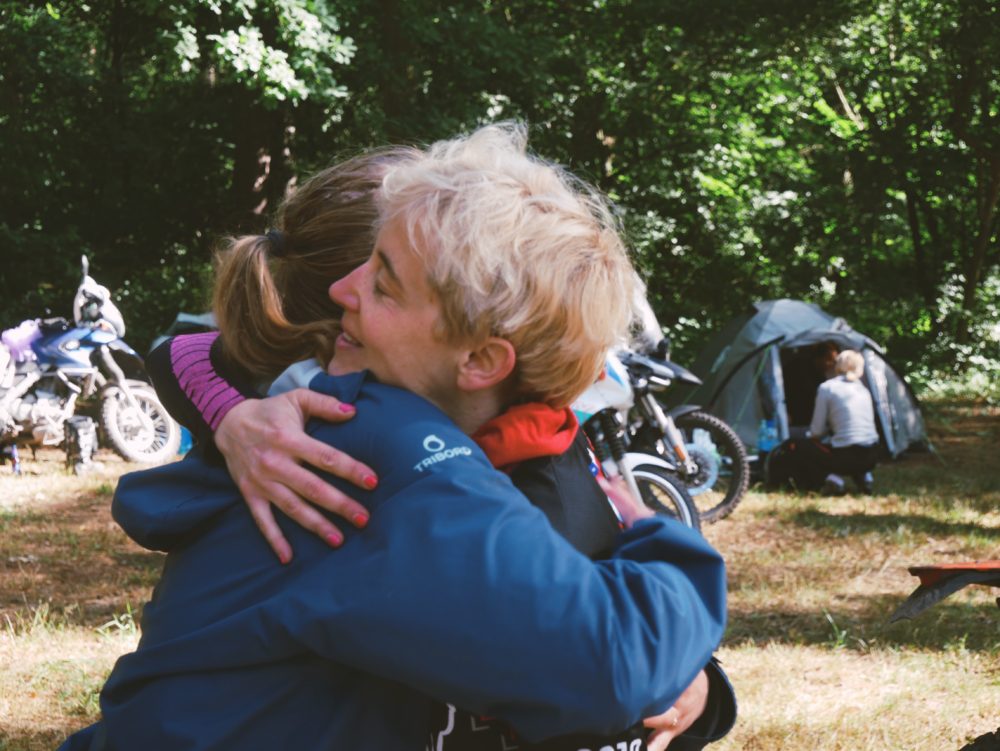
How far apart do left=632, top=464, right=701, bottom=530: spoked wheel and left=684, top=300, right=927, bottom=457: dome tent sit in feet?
12.1

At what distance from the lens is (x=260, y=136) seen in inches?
474

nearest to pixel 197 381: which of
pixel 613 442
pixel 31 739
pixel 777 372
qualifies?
pixel 31 739

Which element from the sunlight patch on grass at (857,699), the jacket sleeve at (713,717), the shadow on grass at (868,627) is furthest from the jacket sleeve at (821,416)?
the jacket sleeve at (713,717)

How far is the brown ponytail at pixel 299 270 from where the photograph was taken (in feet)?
5.01

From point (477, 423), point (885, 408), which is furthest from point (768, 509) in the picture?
point (477, 423)

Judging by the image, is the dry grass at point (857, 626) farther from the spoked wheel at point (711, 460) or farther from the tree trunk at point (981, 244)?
the tree trunk at point (981, 244)

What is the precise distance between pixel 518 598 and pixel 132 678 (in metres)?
0.40

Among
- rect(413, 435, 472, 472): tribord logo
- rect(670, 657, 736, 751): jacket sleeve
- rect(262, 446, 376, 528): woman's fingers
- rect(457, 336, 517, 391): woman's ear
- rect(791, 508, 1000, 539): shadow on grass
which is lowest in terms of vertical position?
rect(791, 508, 1000, 539): shadow on grass

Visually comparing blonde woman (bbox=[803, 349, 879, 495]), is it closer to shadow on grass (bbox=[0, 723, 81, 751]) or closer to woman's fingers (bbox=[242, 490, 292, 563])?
shadow on grass (bbox=[0, 723, 81, 751])

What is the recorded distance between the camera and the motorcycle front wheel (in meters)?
8.54

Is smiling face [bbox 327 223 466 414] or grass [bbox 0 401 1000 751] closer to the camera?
smiling face [bbox 327 223 466 414]

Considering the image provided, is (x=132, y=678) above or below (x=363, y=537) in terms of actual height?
below

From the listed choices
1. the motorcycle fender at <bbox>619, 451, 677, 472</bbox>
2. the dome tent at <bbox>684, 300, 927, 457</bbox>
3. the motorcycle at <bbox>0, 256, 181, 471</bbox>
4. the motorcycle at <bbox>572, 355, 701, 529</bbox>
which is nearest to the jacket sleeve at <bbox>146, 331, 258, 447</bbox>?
the motorcycle at <bbox>572, 355, 701, 529</bbox>

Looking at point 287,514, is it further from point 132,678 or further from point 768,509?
point 768,509
